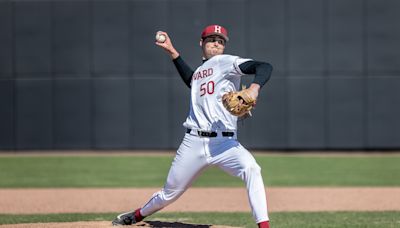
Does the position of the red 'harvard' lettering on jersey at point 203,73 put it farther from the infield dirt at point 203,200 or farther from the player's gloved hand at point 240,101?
the infield dirt at point 203,200

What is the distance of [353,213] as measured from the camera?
35.5 ft

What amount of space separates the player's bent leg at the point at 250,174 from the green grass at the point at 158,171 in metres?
7.63

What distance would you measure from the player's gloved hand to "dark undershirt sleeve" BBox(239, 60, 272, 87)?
107 millimetres

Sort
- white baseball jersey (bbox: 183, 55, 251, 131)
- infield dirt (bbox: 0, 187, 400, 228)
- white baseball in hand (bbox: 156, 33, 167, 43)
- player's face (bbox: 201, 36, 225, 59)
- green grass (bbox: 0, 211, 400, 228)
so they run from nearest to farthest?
white baseball jersey (bbox: 183, 55, 251, 131) < player's face (bbox: 201, 36, 225, 59) < white baseball in hand (bbox: 156, 33, 167, 43) < green grass (bbox: 0, 211, 400, 228) < infield dirt (bbox: 0, 187, 400, 228)

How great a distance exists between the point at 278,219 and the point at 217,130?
294cm

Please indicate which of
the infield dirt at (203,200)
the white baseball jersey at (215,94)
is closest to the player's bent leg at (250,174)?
the white baseball jersey at (215,94)

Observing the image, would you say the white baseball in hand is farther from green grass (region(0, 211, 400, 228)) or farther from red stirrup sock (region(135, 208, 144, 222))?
green grass (region(0, 211, 400, 228))

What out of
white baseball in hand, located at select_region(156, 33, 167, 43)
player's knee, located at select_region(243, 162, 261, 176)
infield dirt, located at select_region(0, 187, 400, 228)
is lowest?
infield dirt, located at select_region(0, 187, 400, 228)

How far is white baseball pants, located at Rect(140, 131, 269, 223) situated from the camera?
288 inches

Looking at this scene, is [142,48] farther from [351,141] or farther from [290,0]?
[351,141]

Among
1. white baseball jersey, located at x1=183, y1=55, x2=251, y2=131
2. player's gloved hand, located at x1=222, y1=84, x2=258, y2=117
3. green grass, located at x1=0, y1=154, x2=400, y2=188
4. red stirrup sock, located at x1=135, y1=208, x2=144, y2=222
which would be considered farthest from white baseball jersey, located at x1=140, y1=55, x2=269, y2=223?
green grass, located at x1=0, y1=154, x2=400, y2=188

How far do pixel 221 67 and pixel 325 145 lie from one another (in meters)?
14.2

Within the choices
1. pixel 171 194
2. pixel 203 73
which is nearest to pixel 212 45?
pixel 203 73

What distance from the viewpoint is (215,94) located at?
7578 mm
